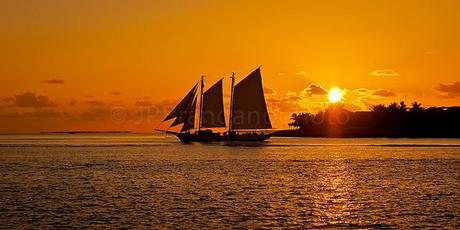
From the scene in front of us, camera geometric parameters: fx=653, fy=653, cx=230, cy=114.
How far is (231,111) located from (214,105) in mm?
4938

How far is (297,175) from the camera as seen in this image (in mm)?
72125

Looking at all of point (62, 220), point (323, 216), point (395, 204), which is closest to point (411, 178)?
point (395, 204)

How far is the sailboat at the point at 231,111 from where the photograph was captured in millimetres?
143625

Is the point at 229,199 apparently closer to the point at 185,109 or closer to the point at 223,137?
the point at 185,109

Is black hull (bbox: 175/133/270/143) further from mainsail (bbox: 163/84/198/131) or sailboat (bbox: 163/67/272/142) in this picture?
mainsail (bbox: 163/84/198/131)

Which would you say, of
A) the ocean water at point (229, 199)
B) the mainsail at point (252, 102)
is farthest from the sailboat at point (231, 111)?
the ocean water at point (229, 199)

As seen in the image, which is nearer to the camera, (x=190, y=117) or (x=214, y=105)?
(x=190, y=117)

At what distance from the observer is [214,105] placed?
15412cm

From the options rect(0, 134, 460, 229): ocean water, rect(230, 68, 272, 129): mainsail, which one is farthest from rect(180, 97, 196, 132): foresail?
rect(0, 134, 460, 229): ocean water

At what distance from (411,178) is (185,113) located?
3391 inches

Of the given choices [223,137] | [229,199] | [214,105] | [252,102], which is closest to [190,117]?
[214,105]

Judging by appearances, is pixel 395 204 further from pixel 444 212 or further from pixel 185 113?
pixel 185 113

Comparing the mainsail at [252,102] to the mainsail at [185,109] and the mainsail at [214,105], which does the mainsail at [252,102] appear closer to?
the mainsail at [214,105]

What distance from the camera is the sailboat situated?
5655 inches
